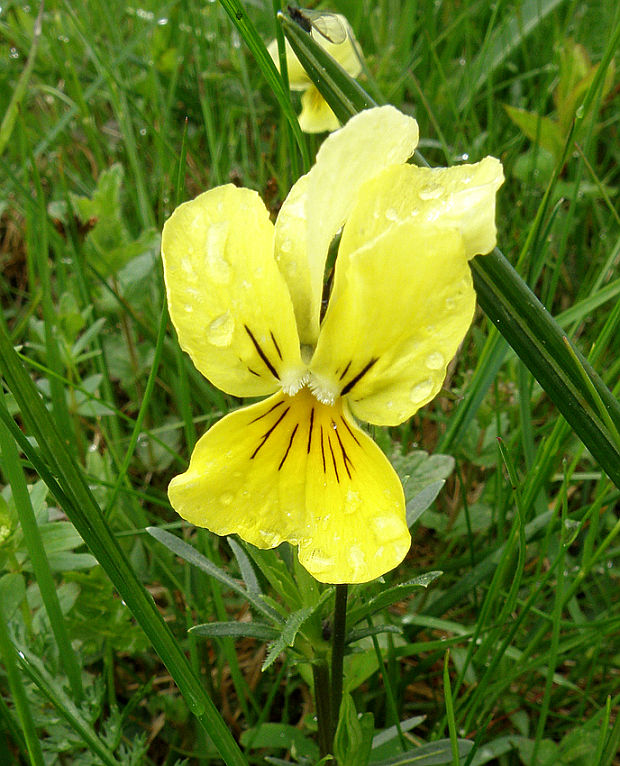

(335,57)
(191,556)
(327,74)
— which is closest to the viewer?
(327,74)

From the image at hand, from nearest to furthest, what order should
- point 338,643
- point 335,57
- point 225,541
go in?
point 338,643 → point 225,541 → point 335,57

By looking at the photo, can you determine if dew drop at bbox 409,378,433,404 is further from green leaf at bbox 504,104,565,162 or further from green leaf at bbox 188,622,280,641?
green leaf at bbox 504,104,565,162

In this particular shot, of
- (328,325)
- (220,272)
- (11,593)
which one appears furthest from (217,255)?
(11,593)

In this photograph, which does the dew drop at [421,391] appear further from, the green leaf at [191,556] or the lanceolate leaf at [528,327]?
the green leaf at [191,556]

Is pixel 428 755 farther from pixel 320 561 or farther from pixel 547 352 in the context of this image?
pixel 547 352

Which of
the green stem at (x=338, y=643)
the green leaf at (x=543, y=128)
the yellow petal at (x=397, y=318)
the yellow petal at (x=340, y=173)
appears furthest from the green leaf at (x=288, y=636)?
the green leaf at (x=543, y=128)

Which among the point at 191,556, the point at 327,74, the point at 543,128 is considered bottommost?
the point at 543,128
